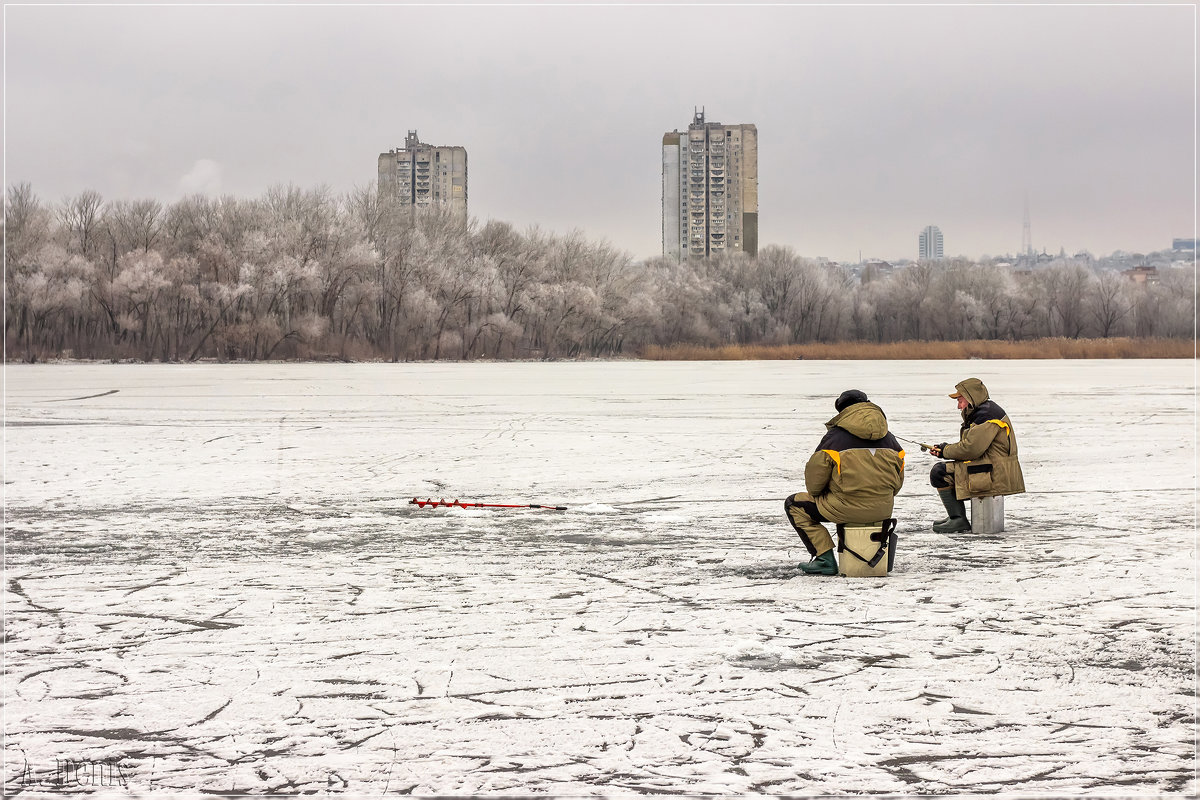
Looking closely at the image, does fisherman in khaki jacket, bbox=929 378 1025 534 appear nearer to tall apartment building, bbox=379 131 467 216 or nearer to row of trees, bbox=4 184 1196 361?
row of trees, bbox=4 184 1196 361

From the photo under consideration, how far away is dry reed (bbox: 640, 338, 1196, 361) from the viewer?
172 ft

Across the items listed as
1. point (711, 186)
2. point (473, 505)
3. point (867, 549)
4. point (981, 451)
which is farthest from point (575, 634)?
point (711, 186)

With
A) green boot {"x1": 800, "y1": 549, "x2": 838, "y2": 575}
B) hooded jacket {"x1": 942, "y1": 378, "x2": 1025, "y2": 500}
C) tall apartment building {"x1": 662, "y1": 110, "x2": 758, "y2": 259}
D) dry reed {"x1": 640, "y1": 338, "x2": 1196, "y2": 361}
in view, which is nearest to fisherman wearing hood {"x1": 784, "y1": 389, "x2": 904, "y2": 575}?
green boot {"x1": 800, "y1": 549, "x2": 838, "y2": 575}

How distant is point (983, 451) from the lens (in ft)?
29.8

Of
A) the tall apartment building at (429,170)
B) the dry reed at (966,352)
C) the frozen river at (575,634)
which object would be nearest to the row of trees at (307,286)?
the dry reed at (966,352)

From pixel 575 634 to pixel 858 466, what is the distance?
2396mm

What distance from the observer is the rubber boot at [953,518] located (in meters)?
9.61

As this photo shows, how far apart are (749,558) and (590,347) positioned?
67.5 metres

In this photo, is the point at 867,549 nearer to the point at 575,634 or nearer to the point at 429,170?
the point at 575,634

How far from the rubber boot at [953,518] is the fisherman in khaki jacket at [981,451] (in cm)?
→ 9

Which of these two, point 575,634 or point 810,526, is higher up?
point 810,526

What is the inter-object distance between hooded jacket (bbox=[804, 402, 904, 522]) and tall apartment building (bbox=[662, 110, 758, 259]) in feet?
529

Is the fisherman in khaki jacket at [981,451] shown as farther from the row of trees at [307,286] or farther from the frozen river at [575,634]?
the row of trees at [307,286]

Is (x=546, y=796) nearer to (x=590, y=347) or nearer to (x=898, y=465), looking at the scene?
(x=898, y=465)
